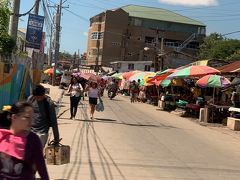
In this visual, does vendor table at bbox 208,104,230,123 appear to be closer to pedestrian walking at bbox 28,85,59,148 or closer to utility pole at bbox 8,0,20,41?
utility pole at bbox 8,0,20,41

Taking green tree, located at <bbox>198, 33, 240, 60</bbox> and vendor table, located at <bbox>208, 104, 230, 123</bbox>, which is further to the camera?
green tree, located at <bbox>198, 33, 240, 60</bbox>

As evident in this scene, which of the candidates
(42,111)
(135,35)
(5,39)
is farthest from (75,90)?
(135,35)

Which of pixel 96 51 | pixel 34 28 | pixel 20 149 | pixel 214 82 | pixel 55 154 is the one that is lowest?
pixel 55 154

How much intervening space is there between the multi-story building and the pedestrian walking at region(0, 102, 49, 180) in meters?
107

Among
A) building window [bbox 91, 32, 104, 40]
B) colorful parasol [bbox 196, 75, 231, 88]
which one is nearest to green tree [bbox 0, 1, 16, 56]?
colorful parasol [bbox 196, 75, 231, 88]

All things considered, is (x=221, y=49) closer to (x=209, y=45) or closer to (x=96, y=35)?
(x=209, y=45)

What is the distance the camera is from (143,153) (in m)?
12.9

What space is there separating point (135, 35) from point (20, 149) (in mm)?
118341

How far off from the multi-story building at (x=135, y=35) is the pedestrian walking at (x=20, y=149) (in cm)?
10704

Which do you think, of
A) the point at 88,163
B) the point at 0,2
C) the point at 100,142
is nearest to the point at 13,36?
the point at 0,2

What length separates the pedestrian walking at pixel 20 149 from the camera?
4.21 m

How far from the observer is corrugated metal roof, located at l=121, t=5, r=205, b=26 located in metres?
127

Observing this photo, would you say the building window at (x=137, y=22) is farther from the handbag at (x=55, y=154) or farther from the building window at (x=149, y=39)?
the handbag at (x=55, y=154)

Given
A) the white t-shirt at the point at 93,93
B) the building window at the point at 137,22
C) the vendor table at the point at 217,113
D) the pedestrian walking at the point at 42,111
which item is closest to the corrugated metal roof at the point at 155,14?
the building window at the point at 137,22
